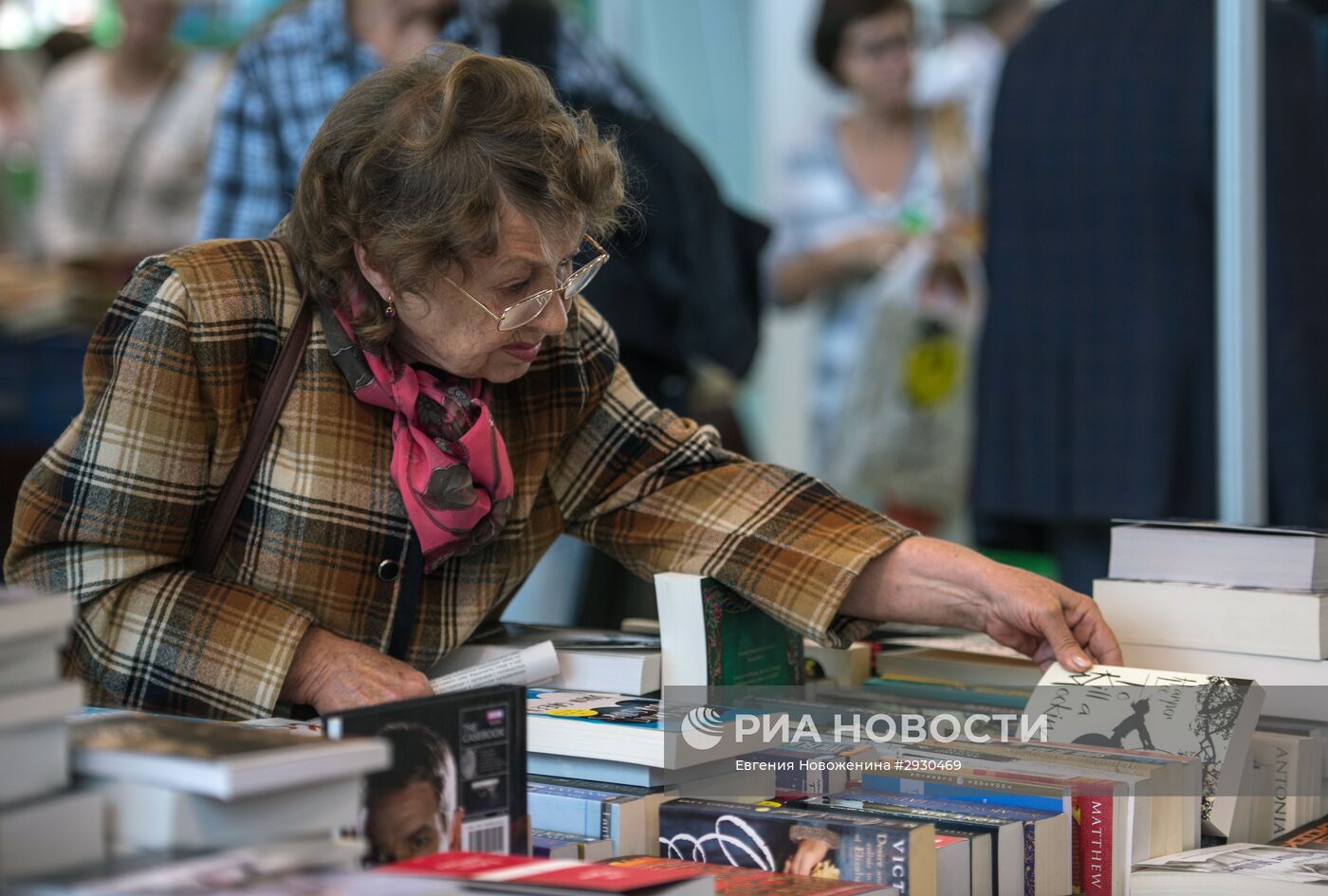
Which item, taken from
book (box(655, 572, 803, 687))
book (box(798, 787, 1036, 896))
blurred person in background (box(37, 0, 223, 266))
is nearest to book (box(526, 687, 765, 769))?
book (box(798, 787, 1036, 896))

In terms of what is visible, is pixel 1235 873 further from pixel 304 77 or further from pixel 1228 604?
pixel 304 77

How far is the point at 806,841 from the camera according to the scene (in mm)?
1199

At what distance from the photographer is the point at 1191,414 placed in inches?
116

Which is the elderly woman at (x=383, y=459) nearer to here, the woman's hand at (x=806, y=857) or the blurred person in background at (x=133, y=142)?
the woman's hand at (x=806, y=857)

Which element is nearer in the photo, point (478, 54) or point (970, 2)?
point (478, 54)

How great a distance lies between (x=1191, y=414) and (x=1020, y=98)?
2.17ft

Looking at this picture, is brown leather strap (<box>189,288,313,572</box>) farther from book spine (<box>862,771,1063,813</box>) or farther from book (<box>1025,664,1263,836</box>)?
book (<box>1025,664,1263,836</box>)

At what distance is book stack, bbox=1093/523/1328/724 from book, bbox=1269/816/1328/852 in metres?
0.15

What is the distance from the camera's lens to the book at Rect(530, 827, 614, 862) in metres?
1.24

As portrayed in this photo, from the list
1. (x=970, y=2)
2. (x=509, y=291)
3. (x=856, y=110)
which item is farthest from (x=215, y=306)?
(x=970, y=2)

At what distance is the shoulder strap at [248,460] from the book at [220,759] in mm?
641

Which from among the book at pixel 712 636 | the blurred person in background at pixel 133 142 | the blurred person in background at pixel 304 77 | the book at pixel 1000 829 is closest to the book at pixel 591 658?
the book at pixel 712 636

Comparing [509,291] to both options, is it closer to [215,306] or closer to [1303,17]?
[215,306]

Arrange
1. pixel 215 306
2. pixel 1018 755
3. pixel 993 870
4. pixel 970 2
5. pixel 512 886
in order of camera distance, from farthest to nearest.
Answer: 1. pixel 970 2
2. pixel 215 306
3. pixel 1018 755
4. pixel 993 870
5. pixel 512 886
